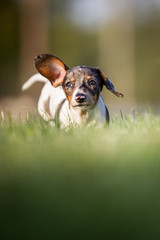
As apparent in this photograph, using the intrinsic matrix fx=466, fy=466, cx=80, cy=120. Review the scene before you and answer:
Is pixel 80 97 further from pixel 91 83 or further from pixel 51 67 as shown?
pixel 51 67

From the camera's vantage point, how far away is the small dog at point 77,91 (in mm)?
3389

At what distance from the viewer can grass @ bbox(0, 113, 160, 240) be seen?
46.8 inches

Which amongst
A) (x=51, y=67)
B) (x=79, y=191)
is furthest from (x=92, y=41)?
(x=79, y=191)

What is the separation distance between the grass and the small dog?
4.15ft

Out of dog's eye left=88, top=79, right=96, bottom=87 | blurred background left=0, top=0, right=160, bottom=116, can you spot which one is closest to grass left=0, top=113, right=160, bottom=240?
dog's eye left=88, top=79, right=96, bottom=87

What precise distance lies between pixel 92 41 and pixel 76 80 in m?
12.7

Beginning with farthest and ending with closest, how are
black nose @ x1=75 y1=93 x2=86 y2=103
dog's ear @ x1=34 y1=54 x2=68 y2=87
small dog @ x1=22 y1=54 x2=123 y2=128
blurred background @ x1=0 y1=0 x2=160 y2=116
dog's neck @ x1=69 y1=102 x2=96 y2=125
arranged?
blurred background @ x1=0 y1=0 x2=160 y2=116, dog's ear @ x1=34 y1=54 x2=68 y2=87, dog's neck @ x1=69 y1=102 x2=96 y2=125, small dog @ x1=22 y1=54 x2=123 y2=128, black nose @ x1=75 y1=93 x2=86 y2=103

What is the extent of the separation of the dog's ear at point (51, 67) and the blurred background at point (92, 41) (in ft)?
32.1

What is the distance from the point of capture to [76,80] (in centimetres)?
349

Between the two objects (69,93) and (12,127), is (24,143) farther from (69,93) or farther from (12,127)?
(69,93)

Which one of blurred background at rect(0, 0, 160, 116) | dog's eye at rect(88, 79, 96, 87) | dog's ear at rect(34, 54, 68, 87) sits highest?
dog's ear at rect(34, 54, 68, 87)

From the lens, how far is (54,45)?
15102mm

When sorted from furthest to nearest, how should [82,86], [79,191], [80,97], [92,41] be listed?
[92,41] < [82,86] < [80,97] < [79,191]

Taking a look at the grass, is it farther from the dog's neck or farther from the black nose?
the dog's neck
